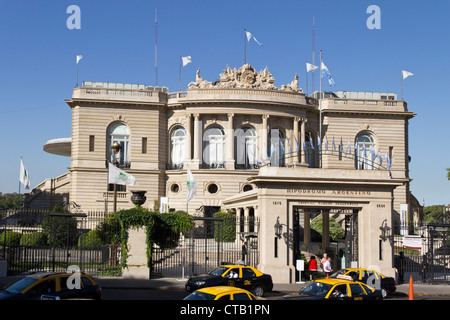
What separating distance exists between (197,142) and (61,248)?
2373cm

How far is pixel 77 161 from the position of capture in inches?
2181

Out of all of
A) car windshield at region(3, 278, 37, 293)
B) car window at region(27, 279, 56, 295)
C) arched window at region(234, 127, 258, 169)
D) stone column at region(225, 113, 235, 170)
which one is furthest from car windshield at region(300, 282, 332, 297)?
arched window at region(234, 127, 258, 169)

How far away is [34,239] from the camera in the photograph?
132 feet

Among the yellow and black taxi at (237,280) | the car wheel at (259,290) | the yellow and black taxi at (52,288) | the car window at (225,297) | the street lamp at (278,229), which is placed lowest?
the car wheel at (259,290)

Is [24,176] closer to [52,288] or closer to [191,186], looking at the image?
[191,186]

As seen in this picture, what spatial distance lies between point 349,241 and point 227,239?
15.7m

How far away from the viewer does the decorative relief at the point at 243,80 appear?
Result: 5566cm

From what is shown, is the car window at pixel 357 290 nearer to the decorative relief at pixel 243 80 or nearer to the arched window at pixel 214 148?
the arched window at pixel 214 148

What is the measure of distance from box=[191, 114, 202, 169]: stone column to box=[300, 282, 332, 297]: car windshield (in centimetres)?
3632

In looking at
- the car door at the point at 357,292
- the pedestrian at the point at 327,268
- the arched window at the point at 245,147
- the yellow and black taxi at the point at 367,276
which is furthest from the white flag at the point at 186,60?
the car door at the point at 357,292

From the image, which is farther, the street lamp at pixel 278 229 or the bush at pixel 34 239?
the bush at pixel 34 239

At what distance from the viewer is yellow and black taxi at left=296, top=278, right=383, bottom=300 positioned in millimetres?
18375
